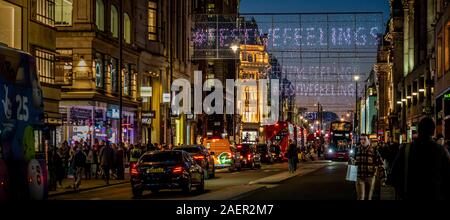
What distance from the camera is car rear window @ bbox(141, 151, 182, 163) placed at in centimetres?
2736

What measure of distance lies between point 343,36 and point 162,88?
16.2m

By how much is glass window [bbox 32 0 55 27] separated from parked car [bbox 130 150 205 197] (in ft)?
54.8

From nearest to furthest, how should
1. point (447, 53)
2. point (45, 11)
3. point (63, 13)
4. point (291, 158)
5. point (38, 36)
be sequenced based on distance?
point (38, 36), point (45, 11), point (291, 158), point (447, 53), point (63, 13)

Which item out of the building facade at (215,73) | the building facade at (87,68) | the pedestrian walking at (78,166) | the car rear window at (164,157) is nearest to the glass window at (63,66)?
the building facade at (87,68)

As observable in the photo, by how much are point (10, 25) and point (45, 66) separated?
4.35m

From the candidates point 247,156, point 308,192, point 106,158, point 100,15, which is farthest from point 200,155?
point 247,156

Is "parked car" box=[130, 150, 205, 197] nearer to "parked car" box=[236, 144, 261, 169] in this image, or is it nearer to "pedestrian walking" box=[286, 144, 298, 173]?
"pedestrian walking" box=[286, 144, 298, 173]

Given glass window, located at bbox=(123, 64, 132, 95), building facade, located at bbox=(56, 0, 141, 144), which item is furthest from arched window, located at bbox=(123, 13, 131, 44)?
building facade, located at bbox=(56, 0, 141, 144)

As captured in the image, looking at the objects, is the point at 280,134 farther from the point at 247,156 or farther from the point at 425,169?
the point at 425,169

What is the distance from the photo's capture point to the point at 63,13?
4988 centimetres

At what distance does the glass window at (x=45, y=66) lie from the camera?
41.8m

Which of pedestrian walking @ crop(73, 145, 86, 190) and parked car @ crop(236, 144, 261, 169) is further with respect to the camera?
parked car @ crop(236, 144, 261, 169)

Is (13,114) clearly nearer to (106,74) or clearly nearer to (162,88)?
(106,74)

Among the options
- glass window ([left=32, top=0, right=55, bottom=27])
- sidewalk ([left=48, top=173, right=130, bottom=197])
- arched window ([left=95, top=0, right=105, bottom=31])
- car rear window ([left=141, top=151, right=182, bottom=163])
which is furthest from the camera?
arched window ([left=95, top=0, right=105, bottom=31])
